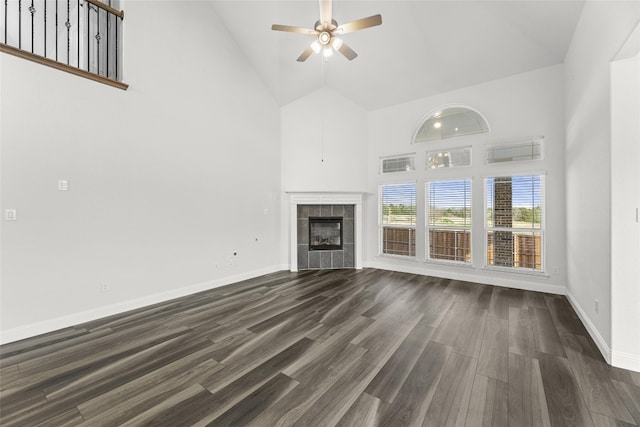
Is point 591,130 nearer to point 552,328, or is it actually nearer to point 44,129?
point 552,328

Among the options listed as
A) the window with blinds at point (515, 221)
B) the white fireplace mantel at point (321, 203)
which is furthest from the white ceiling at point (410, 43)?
the white fireplace mantel at point (321, 203)

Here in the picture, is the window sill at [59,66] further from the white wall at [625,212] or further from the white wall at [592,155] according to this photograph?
the white wall at [625,212]

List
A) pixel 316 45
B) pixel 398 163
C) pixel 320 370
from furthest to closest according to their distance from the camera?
pixel 398 163
pixel 316 45
pixel 320 370

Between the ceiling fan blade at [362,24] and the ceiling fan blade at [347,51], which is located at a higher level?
the ceiling fan blade at [362,24]

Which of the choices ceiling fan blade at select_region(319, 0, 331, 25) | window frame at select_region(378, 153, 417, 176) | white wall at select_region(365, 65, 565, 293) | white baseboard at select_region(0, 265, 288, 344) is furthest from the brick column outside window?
white baseboard at select_region(0, 265, 288, 344)

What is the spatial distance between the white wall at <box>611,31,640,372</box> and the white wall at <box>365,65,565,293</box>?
2.10m

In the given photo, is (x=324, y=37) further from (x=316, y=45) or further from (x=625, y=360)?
(x=625, y=360)

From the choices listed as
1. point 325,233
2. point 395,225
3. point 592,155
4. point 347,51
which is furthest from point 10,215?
point 592,155

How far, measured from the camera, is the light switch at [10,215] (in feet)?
8.48

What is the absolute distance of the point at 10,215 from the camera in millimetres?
2605

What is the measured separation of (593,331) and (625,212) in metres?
1.29

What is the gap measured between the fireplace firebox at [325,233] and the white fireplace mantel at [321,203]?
36 centimetres

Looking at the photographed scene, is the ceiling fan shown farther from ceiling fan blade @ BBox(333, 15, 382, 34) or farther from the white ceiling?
the white ceiling

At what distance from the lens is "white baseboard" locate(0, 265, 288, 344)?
2.64m
